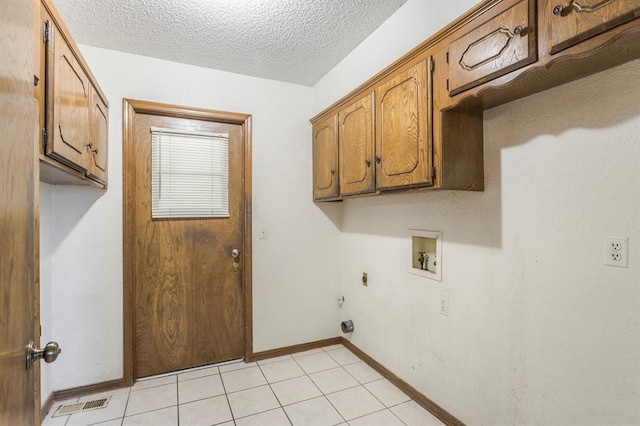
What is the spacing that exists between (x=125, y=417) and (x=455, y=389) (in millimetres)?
1981

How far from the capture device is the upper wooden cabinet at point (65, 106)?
49.6 inches

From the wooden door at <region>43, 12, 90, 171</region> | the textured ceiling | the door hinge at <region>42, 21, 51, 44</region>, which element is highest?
the textured ceiling

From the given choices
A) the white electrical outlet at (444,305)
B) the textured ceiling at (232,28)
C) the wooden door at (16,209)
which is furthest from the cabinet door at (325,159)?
the wooden door at (16,209)

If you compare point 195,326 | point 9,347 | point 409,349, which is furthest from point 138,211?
point 409,349

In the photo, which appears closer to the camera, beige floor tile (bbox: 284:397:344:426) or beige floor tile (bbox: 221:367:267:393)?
beige floor tile (bbox: 284:397:344:426)

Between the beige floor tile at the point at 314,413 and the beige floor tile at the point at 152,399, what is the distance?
0.80m

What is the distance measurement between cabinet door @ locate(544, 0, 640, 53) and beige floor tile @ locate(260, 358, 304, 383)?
8.17 ft

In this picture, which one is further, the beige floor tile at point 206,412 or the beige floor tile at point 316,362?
the beige floor tile at point 316,362

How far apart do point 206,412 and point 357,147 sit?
6.50 feet

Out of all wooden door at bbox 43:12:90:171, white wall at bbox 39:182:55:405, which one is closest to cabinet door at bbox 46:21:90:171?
wooden door at bbox 43:12:90:171

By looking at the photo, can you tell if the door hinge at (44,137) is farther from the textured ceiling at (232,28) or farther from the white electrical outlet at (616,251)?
the white electrical outlet at (616,251)

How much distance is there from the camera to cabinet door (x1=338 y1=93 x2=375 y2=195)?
2119 millimetres

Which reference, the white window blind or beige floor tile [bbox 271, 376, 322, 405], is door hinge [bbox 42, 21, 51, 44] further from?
beige floor tile [bbox 271, 376, 322, 405]

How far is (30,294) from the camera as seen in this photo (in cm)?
90
